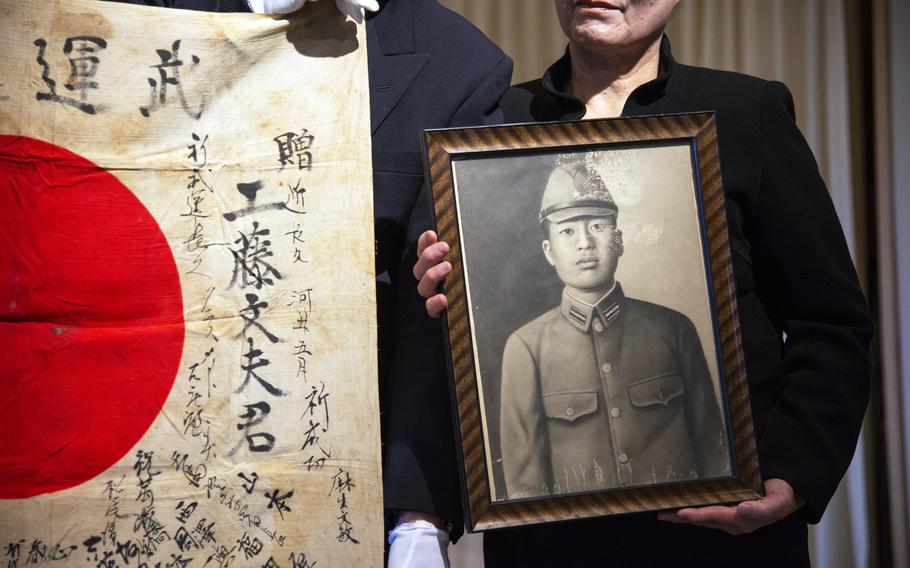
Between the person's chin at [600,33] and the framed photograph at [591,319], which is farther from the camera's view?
the person's chin at [600,33]

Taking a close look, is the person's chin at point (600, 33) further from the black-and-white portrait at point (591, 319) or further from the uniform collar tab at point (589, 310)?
the uniform collar tab at point (589, 310)

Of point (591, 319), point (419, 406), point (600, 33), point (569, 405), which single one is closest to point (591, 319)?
point (591, 319)

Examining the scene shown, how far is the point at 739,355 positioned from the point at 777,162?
28 centimetres

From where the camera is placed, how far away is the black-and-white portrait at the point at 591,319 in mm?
1030

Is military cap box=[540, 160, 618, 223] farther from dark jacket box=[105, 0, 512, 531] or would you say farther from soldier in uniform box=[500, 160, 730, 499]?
dark jacket box=[105, 0, 512, 531]

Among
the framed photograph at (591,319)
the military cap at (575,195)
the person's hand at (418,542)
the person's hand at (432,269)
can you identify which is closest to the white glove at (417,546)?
the person's hand at (418,542)

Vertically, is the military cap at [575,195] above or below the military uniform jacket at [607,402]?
above

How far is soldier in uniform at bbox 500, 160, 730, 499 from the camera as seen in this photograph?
1.03 metres

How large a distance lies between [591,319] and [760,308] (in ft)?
0.89

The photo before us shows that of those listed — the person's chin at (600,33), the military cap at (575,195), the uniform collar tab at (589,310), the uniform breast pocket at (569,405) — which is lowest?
the uniform breast pocket at (569,405)

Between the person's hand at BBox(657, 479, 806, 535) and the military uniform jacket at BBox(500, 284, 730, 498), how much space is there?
41mm

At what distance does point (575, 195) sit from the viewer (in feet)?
3.50

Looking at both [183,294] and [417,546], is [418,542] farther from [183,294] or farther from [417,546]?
[183,294]

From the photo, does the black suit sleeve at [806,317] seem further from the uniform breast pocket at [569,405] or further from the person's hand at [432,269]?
the person's hand at [432,269]
